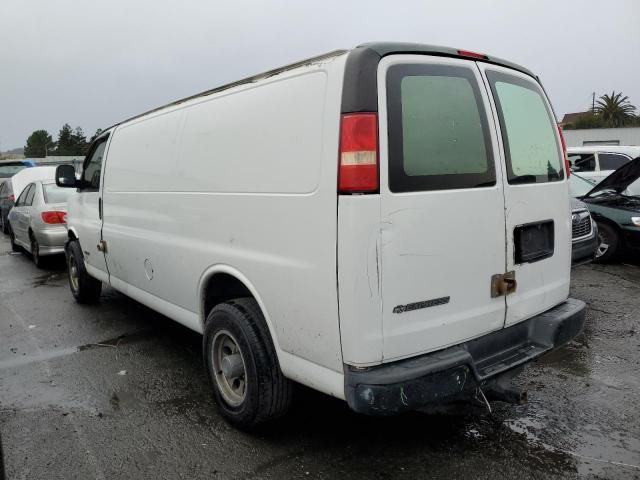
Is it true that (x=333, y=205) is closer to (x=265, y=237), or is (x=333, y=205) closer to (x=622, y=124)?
(x=265, y=237)

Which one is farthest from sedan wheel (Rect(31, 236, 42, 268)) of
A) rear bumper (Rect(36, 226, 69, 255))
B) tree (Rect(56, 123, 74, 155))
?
tree (Rect(56, 123, 74, 155))

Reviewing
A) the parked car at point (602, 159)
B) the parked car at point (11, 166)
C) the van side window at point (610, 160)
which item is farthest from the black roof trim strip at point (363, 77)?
the parked car at point (11, 166)

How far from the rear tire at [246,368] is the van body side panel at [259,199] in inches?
6.6

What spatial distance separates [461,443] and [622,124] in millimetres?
56692

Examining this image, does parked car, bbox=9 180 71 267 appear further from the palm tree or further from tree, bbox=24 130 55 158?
tree, bbox=24 130 55 158

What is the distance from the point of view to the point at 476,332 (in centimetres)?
276

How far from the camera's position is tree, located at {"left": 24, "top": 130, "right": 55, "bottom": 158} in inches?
3280

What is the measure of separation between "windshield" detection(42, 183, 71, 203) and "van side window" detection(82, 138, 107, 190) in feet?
11.0

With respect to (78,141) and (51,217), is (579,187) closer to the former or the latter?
(51,217)

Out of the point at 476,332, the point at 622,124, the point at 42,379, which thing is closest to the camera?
the point at 476,332

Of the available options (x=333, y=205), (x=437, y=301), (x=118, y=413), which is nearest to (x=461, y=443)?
(x=437, y=301)

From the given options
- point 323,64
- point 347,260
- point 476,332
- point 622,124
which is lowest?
point 476,332

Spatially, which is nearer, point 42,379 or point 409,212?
point 409,212

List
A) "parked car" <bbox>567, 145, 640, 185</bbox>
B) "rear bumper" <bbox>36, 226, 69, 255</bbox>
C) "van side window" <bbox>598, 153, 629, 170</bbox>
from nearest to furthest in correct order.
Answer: "rear bumper" <bbox>36, 226, 69, 255</bbox>, "parked car" <bbox>567, 145, 640, 185</bbox>, "van side window" <bbox>598, 153, 629, 170</bbox>
